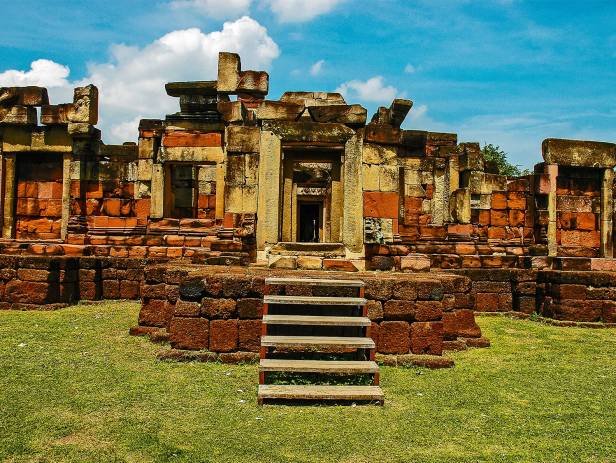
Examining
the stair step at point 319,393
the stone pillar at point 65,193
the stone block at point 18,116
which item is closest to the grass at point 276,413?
the stair step at point 319,393

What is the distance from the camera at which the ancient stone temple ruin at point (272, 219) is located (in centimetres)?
703

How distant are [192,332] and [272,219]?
2573mm

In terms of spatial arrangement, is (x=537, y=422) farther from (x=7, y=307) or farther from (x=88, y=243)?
(x=88, y=243)

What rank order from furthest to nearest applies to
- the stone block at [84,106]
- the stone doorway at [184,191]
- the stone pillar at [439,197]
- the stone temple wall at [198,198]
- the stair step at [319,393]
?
the stone pillar at [439,197]
the stone doorway at [184,191]
the stone block at [84,106]
the stone temple wall at [198,198]
the stair step at [319,393]

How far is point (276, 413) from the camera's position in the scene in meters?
5.20

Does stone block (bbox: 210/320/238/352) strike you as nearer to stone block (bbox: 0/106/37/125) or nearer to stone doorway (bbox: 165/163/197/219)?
stone doorway (bbox: 165/163/197/219)

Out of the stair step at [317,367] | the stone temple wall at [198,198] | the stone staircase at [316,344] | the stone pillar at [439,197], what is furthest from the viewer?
the stone pillar at [439,197]

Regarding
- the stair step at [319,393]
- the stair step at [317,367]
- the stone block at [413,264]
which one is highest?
the stone block at [413,264]

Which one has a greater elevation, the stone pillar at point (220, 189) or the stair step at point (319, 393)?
the stone pillar at point (220, 189)

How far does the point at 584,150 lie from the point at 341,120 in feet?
28.5

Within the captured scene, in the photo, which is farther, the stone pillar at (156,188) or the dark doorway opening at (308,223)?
the dark doorway opening at (308,223)

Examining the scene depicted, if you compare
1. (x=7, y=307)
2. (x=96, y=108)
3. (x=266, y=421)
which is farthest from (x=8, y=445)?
(x=96, y=108)

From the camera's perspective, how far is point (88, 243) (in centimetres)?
1377

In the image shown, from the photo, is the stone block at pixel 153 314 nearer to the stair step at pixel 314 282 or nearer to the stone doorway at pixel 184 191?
the stair step at pixel 314 282
